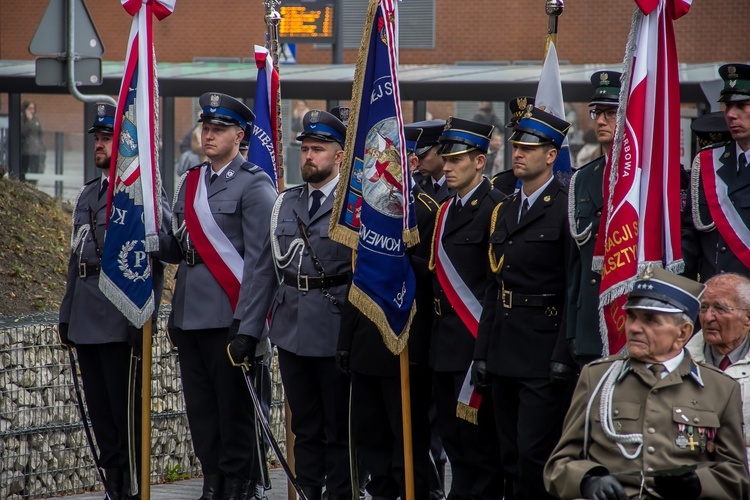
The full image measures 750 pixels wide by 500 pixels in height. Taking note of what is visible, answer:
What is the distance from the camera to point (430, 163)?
787cm

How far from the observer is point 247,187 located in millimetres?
6965

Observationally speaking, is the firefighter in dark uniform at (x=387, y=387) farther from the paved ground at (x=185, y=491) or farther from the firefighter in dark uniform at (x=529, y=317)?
the paved ground at (x=185, y=491)

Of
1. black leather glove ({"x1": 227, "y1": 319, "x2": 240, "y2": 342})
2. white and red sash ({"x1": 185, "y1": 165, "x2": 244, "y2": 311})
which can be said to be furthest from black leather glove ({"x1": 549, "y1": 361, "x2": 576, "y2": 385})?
white and red sash ({"x1": 185, "y1": 165, "x2": 244, "y2": 311})

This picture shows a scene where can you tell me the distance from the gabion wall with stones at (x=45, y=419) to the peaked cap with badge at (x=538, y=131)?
3261 millimetres

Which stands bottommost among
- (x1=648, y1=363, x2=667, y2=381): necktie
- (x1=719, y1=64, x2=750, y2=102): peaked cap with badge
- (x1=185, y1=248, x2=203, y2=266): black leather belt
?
(x1=648, y1=363, x2=667, y2=381): necktie

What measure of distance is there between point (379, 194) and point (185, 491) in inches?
107

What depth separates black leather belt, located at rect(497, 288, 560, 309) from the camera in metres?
5.89

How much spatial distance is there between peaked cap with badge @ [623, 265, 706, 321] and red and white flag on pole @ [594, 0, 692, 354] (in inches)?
36.3

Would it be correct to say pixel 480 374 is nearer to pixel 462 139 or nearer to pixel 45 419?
pixel 462 139

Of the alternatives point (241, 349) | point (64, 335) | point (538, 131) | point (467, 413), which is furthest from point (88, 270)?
point (538, 131)

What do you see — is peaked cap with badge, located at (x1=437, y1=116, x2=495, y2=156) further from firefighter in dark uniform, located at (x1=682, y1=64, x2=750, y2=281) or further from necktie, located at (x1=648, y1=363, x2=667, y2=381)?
necktie, located at (x1=648, y1=363, x2=667, y2=381)

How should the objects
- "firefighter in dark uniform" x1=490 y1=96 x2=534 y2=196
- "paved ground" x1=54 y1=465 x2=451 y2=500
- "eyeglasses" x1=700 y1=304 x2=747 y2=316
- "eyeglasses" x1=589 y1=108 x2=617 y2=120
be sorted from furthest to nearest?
1. "firefighter in dark uniform" x1=490 y1=96 x2=534 y2=196
2. "paved ground" x1=54 y1=465 x2=451 y2=500
3. "eyeglasses" x1=589 y1=108 x2=617 y2=120
4. "eyeglasses" x1=700 y1=304 x2=747 y2=316

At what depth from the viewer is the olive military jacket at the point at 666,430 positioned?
4102 millimetres

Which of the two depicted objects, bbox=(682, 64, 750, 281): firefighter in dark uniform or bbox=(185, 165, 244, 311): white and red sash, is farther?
bbox=(185, 165, 244, 311): white and red sash
